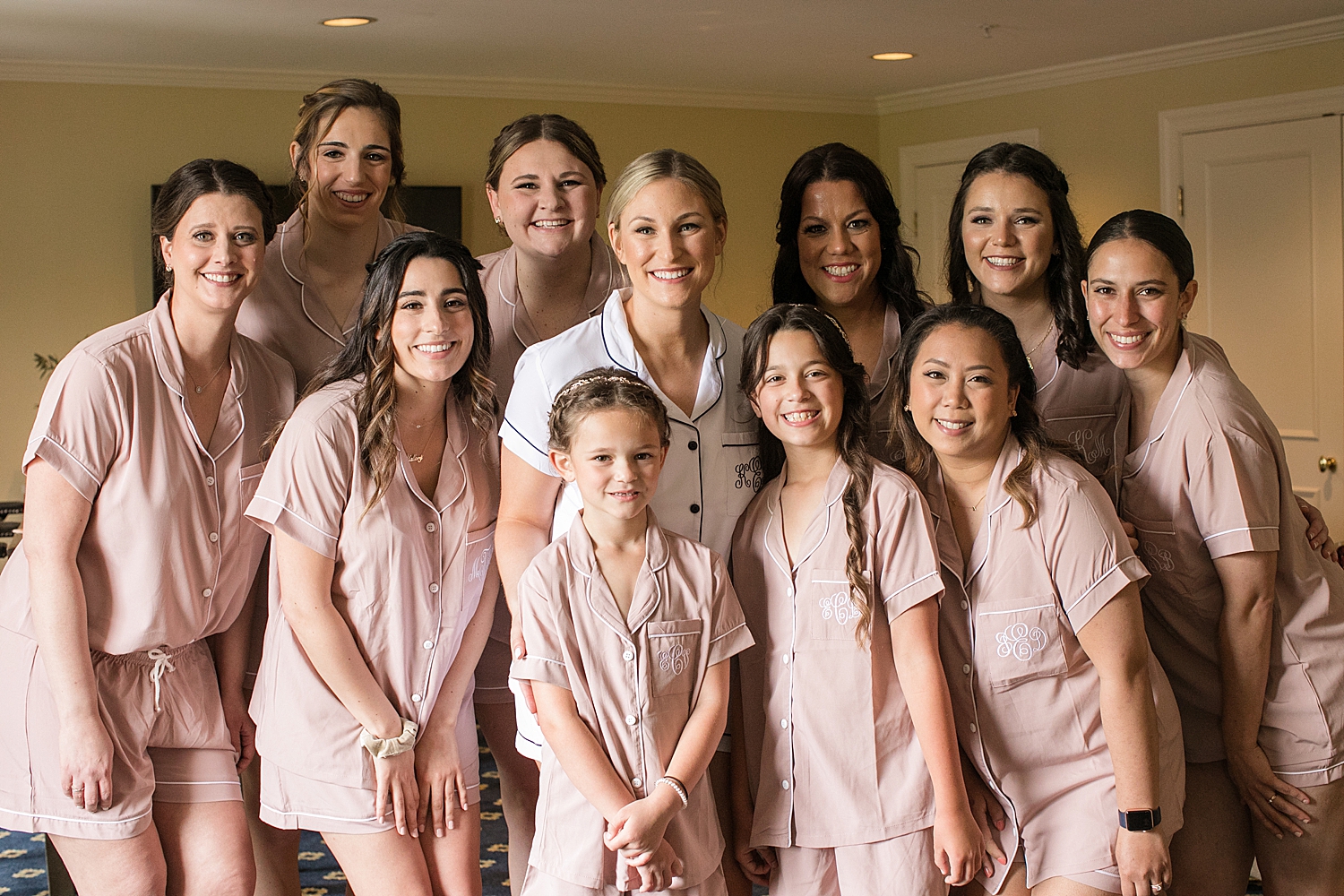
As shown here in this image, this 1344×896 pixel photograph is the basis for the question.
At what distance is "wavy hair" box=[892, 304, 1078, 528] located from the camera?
2045 mm

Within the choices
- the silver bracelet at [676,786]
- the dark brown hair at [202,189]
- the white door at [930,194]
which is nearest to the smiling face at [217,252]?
the dark brown hair at [202,189]

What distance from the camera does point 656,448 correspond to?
2039 millimetres

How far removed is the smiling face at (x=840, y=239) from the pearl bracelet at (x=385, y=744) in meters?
1.21

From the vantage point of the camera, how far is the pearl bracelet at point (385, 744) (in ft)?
6.98

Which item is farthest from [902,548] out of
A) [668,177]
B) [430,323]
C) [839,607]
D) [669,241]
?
[430,323]

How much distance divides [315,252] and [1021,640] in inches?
65.3

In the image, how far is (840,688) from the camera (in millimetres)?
2051

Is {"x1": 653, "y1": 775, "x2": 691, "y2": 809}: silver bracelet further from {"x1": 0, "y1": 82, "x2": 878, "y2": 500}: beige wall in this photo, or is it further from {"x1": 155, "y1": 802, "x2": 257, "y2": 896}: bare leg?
{"x1": 0, "y1": 82, "x2": 878, "y2": 500}: beige wall

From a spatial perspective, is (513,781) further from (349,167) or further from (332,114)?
(332,114)

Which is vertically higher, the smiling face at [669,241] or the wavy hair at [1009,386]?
the smiling face at [669,241]

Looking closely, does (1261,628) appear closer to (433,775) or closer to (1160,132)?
(433,775)

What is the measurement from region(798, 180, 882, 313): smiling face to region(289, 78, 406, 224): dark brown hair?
91cm

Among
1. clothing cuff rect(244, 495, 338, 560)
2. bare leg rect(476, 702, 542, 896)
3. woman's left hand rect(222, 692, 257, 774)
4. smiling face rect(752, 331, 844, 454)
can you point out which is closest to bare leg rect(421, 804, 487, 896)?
bare leg rect(476, 702, 542, 896)

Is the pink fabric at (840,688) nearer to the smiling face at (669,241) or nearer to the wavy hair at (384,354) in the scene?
the smiling face at (669,241)
